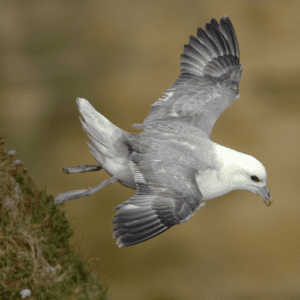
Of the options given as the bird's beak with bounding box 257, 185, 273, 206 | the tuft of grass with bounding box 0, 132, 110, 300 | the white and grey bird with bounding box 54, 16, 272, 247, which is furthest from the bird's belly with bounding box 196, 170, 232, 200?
the tuft of grass with bounding box 0, 132, 110, 300

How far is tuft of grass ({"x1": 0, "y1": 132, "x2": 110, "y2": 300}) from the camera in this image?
199 centimetres

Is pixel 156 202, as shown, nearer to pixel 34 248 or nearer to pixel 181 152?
pixel 181 152

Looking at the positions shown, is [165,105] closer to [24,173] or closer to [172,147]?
[172,147]

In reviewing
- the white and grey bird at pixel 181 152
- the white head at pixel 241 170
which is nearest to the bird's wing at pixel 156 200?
the white and grey bird at pixel 181 152

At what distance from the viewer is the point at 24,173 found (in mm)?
2457

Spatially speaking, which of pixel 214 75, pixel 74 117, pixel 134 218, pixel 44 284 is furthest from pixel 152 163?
pixel 74 117

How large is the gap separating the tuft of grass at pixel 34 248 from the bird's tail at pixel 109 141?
28.7 inches

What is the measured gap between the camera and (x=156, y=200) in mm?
1475

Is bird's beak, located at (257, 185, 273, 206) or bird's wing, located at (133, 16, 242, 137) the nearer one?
bird's beak, located at (257, 185, 273, 206)

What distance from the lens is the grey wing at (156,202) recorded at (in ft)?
4.63

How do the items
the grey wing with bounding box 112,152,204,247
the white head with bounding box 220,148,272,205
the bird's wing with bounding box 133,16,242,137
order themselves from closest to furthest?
the grey wing with bounding box 112,152,204,247, the white head with bounding box 220,148,272,205, the bird's wing with bounding box 133,16,242,137

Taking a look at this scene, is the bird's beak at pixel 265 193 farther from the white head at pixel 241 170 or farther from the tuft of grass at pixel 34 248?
the tuft of grass at pixel 34 248

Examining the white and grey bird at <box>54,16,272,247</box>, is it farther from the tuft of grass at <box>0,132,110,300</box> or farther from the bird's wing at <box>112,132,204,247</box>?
the tuft of grass at <box>0,132,110,300</box>

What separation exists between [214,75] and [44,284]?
4.66 ft
